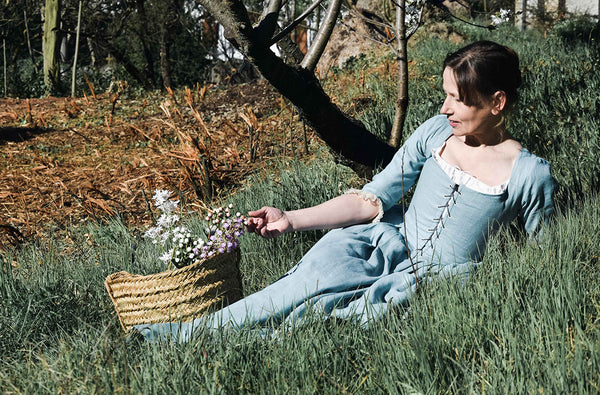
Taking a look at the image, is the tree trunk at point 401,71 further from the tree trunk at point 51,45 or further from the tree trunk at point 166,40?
the tree trunk at point 166,40

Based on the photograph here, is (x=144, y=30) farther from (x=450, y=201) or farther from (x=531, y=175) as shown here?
(x=531, y=175)

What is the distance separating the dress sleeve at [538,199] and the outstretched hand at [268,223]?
0.98 metres

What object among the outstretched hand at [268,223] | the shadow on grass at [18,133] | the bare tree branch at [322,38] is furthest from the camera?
the shadow on grass at [18,133]

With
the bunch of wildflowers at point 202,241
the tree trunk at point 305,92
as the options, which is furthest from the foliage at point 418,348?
the tree trunk at point 305,92

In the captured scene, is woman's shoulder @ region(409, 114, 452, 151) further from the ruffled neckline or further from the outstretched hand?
the outstretched hand

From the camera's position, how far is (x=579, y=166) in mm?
3568

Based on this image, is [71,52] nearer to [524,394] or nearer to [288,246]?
[288,246]

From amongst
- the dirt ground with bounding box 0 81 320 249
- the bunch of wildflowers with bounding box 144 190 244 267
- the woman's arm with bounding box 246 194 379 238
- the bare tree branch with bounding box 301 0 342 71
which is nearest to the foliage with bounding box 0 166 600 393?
the bunch of wildflowers with bounding box 144 190 244 267

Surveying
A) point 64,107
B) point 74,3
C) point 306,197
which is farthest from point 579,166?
point 74,3

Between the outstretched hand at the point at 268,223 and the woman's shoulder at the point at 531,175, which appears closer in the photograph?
the woman's shoulder at the point at 531,175

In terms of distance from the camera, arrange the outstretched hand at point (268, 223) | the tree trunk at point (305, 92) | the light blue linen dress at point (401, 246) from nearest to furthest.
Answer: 1. the light blue linen dress at point (401, 246)
2. the outstretched hand at point (268, 223)
3. the tree trunk at point (305, 92)

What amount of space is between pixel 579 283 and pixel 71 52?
63.9 feet

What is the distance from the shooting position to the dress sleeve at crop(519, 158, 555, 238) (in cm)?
246

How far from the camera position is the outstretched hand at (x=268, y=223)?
2650mm
